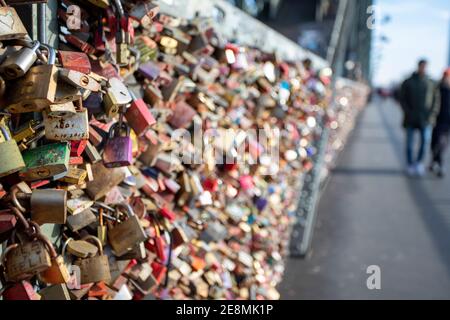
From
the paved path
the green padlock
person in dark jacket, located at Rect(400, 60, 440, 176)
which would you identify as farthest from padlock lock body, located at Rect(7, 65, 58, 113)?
person in dark jacket, located at Rect(400, 60, 440, 176)

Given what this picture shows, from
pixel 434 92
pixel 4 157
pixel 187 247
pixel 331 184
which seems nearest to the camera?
pixel 4 157

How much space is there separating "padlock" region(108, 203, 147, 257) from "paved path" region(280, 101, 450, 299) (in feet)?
5.57

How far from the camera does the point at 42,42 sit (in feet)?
3.87

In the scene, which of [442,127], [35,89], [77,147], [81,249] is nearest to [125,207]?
[81,249]

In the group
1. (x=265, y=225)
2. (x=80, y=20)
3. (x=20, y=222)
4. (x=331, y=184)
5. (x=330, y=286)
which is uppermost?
(x=80, y=20)

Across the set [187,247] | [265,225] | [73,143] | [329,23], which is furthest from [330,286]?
[329,23]

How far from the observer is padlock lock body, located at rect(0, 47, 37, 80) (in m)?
1.01

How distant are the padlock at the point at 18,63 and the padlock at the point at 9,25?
0.11ft

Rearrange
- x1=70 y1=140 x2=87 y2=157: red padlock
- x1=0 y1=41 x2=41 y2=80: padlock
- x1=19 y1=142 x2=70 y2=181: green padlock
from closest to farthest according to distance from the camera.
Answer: x1=0 y1=41 x2=41 y2=80: padlock
x1=19 y1=142 x2=70 y2=181: green padlock
x1=70 y1=140 x2=87 y2=157: red padlock

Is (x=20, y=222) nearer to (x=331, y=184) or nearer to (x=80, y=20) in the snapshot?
(x=80, y=20)

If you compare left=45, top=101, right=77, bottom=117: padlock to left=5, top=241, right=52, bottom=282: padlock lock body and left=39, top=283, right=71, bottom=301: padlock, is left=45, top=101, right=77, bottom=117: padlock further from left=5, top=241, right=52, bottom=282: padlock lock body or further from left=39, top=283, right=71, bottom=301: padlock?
left=39, top=283, right=71, bottom=301: padlock

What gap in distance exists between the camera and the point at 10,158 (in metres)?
1.05

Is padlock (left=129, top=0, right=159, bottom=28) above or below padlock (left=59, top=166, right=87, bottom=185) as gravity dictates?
above

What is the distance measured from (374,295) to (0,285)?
227 centimetres
